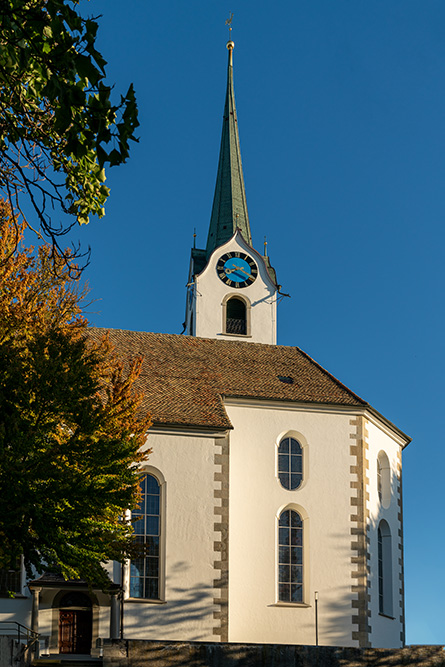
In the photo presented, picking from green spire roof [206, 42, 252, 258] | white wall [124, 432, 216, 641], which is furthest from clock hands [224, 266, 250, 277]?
white wall [124, 432, 216, 641]

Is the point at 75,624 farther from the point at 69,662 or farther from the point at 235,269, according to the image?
the point at 235,269

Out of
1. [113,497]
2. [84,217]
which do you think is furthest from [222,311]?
[84,217]

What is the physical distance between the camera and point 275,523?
28812mm

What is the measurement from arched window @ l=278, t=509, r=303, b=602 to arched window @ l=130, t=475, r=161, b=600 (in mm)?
4085

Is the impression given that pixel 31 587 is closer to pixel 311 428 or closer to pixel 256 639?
pixel 256 639

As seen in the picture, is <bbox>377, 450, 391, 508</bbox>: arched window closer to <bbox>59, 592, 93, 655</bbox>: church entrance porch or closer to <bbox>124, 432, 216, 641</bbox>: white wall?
<bbox>124, 432, 216, 641</bbox>: white wall

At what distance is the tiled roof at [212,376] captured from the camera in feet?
94.3

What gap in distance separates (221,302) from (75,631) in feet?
73.1

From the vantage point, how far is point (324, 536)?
95.1 feet

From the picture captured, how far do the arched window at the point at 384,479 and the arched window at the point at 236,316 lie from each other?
1405 centimetres

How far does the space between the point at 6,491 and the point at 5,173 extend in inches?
348

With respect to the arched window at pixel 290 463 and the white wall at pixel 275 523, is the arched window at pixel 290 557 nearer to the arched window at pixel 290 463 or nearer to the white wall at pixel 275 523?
the white wall at pixel 275 523

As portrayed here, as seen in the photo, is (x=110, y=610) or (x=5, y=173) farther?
(x=110, y=610)

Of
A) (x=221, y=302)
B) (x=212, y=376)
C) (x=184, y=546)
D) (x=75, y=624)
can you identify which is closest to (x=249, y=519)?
(x=184, y=546)
